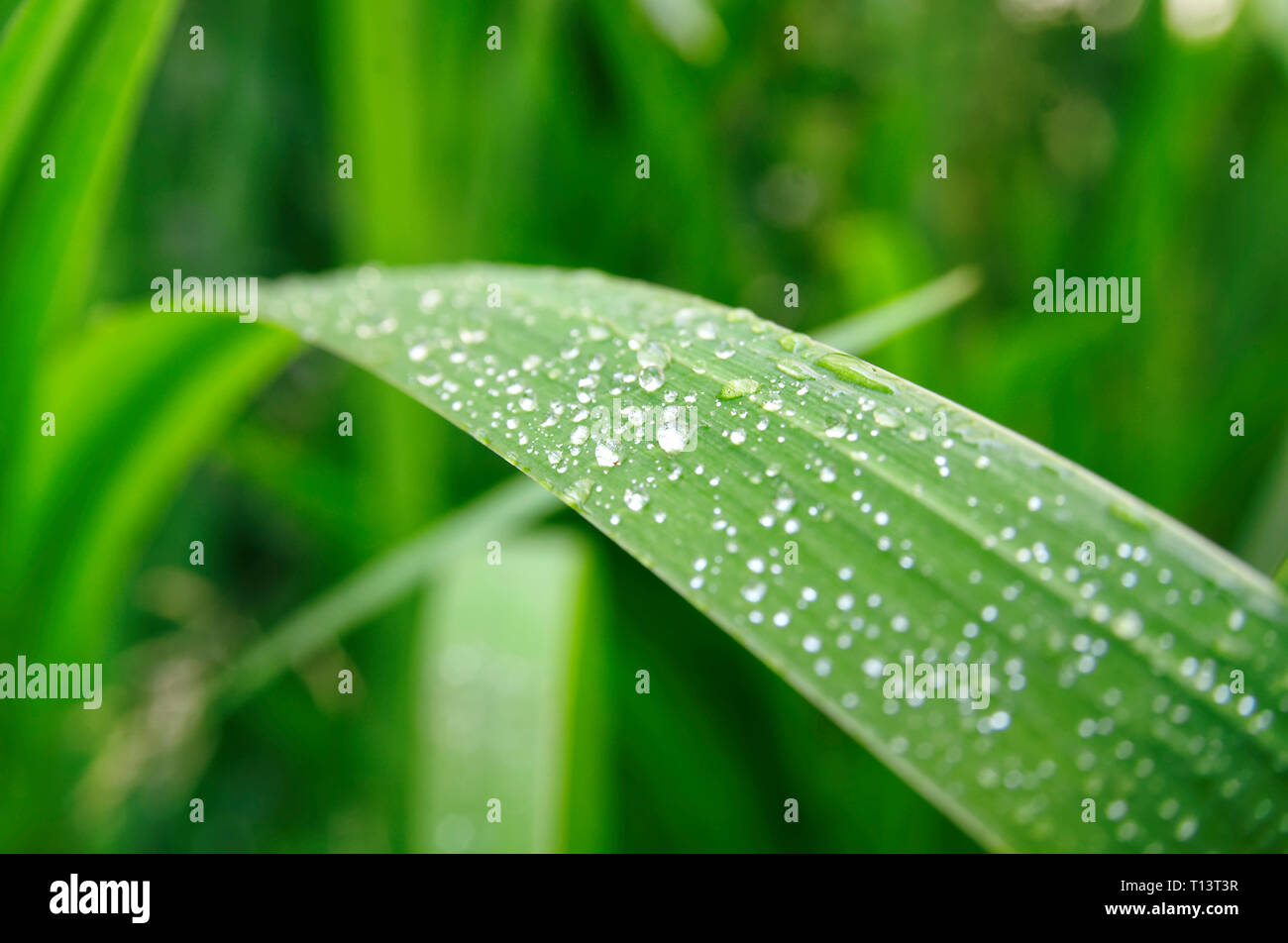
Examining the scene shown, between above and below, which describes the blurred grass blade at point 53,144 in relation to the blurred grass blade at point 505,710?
above

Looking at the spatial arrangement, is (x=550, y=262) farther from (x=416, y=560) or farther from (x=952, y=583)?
(x=952, y=583)

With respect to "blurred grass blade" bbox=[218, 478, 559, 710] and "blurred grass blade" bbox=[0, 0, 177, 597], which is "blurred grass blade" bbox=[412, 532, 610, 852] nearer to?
"blurred grass blade" bbox=[218, 478, 559, 710]

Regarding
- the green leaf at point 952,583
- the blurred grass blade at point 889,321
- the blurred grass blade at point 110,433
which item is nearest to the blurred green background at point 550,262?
the blurred grass blade at point 110,433

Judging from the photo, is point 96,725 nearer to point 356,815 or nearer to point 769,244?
point 356,815

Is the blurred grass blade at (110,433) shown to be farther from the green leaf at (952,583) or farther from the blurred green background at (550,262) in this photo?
the green leaf at (952,583)
